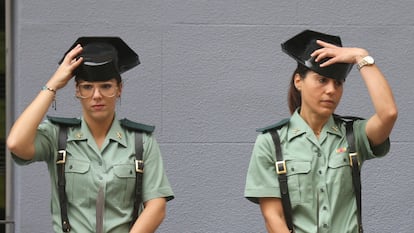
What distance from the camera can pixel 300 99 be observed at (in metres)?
6.01

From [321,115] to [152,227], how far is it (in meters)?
1.06

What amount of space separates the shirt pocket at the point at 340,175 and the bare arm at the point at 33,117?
1.43m

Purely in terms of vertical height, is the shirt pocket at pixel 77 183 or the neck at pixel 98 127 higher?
the neck at pixel 98 127

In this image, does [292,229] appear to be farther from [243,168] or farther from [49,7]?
[49,7]

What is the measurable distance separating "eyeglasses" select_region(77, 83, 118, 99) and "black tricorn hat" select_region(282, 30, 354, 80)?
97 centimetres

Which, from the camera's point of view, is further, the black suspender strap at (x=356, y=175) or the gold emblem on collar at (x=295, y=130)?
the gold emblem on collar at (x=295, y=130)

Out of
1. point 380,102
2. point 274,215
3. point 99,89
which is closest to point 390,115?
point 380,102

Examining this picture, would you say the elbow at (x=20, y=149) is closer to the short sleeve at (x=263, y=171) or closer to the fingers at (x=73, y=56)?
the fingers at (x=73, y=56)

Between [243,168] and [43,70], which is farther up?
[43,70]

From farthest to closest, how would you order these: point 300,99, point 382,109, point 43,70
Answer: point 43,70, point 300,99, point 382,109

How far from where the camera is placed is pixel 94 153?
5785 mm

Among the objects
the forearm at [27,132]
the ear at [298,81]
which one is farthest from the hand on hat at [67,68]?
the ear at [298,81]

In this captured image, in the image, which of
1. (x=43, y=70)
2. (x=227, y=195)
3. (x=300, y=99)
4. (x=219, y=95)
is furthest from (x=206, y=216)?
(x=300, y=99)

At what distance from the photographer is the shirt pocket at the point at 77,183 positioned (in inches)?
224
